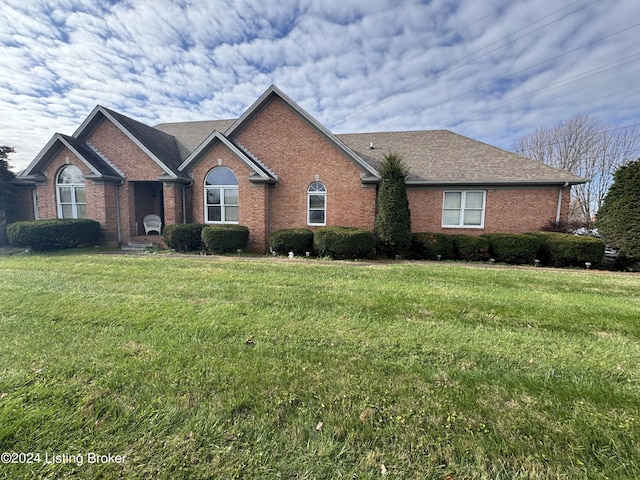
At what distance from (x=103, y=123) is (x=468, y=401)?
1837 cm

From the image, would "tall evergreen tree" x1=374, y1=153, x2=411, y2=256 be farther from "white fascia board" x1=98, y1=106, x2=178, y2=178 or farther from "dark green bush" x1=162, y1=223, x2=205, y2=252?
"white fascia board" x1=98, y1=106, x2=178, y2=178

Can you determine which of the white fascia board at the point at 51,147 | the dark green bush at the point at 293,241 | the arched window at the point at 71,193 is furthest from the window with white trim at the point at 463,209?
the arched window at the point at 71,193

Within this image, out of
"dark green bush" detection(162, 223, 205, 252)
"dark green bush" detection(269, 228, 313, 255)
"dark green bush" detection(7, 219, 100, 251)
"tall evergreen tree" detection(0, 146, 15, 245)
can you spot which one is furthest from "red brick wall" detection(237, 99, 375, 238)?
"tall evergreen tree" detection(0, 146, 15, 245)

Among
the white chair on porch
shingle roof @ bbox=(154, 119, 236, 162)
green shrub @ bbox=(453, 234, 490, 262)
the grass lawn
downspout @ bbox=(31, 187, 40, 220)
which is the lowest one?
the grass lawn

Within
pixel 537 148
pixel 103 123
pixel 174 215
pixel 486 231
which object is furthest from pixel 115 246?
pixel 537 148

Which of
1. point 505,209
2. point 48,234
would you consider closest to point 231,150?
point 48,234

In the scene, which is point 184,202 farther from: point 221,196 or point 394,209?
point 394,209

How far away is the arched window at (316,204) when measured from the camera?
541 inches

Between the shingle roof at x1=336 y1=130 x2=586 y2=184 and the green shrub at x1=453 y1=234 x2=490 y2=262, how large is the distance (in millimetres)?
3173

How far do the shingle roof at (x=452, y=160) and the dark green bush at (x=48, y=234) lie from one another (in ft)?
46.3

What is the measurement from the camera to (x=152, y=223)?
15.3 m

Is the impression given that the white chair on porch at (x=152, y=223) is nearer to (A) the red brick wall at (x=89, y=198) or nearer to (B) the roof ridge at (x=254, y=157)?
(A) the red brick wall at (x=89, y=198)

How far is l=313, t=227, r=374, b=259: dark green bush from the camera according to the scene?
439 inches

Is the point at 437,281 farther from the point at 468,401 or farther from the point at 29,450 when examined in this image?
the point at 29,450
